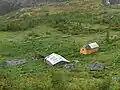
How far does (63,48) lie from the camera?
31.4 meters

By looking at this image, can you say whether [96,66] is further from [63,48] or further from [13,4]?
[13,4]

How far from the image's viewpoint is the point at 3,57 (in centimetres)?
3006

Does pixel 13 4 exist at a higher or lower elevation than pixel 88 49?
lower

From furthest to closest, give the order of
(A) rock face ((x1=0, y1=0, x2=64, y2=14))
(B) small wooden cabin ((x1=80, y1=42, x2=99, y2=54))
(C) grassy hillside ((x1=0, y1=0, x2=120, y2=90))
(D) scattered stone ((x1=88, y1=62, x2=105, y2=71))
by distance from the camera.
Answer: (A) rock face ((x1=0, y1=0, x2=64, y2=14))
(B) small wooden cabin ((x1=80, y1=42, x2=99, y2=54))
(D) scattered stone ((x1=88, y1=62, x2=105, y2=71))
(C) grassy hillside ((x1=0, y1=0, x2=120, y2=90))

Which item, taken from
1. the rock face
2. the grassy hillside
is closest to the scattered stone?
the grassy hillside

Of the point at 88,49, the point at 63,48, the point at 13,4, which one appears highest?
the point at 88,49

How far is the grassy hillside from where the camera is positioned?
16731mm

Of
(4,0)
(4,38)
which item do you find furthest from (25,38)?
(4,0)

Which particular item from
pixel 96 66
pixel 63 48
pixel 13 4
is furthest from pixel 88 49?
pixel 13 4

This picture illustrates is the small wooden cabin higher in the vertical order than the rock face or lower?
higher

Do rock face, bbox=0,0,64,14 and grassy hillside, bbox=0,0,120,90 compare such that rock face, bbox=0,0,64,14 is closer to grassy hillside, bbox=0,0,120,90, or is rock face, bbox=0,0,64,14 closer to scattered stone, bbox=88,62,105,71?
grassy hillside, bbox=0,0,120,90

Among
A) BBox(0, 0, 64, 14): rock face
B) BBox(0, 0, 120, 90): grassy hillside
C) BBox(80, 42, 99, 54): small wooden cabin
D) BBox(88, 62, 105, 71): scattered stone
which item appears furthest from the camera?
BBox(0, 0, 64, 14): rock face

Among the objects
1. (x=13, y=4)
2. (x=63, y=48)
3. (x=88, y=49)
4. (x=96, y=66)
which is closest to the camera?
(x=96, y=66)

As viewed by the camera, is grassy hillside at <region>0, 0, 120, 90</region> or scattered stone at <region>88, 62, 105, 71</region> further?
scattered stone at <region>88, 62, 105, 71</region>
